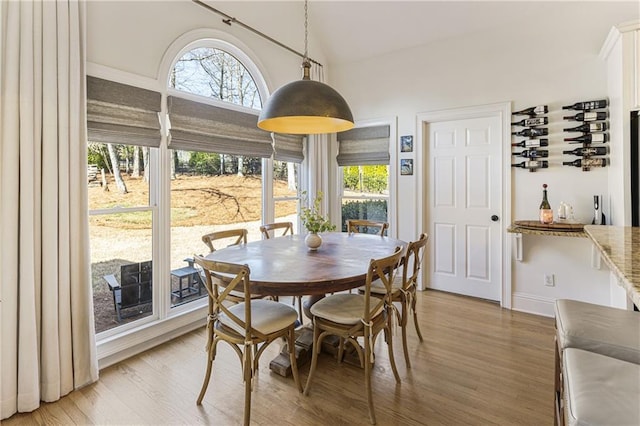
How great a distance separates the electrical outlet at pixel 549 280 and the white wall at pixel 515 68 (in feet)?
0.12

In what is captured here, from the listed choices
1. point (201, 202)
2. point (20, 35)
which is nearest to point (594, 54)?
point (201, 202)

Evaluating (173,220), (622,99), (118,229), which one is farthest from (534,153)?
(118,229)

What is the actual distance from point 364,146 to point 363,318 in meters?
2.95

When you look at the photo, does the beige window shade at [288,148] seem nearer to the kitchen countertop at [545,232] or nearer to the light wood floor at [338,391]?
the light wood floor at [338,391]

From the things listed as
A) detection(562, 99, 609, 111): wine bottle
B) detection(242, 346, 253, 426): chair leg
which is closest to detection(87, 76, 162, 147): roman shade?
detection(242, 346, 253, 426): chair leg

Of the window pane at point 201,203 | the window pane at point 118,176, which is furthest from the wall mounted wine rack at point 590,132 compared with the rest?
the window pane at point 118,176

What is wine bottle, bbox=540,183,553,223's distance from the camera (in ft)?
10.1

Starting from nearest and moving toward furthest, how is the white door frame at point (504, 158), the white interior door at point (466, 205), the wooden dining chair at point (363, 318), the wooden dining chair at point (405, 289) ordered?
the wooden dining chair at point (363, 318) → the wooden dining chair at point (405, 289) → the white door frame at point (504, 158) → the white interior door at point (466, 205)

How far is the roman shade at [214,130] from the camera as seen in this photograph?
282cm

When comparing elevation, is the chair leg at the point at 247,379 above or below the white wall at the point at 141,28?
below

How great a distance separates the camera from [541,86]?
3.24m

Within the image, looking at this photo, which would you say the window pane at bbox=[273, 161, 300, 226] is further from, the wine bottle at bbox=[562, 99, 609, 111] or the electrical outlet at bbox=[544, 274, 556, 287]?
the wine bottle at bbox=[562, 99, 609, 111]

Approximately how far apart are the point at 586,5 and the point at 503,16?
0.68 meters

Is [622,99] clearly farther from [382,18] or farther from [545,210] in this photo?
[382,18]
